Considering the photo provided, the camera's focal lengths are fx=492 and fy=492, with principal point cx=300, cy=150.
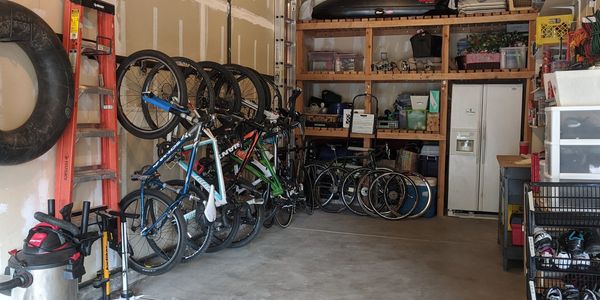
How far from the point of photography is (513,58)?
19.3 ft

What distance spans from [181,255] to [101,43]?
1595mm

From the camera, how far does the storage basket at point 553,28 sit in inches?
162

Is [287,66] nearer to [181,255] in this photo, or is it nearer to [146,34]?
[146,34]

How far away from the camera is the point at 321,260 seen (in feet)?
14.1

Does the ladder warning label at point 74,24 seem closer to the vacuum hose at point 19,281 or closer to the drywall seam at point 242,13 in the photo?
the vacuum hose at point 19,281

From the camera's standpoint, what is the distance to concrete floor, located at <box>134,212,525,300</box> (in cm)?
355

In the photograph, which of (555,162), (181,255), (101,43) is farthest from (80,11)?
(555,162)

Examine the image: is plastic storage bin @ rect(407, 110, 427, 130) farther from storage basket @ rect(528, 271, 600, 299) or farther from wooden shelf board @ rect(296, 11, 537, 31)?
storage basket @ rect(528, 271, 600, 299)

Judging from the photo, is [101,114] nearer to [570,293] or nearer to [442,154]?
[570,293]

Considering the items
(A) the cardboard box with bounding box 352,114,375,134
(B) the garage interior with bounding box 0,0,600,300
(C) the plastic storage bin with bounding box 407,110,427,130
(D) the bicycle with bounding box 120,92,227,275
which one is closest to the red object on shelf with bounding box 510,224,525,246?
(B) the garage interior with bounding box 0,0,600,300

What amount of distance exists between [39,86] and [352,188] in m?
4.01

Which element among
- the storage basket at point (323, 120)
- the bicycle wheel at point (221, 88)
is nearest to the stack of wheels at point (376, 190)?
the storage basket at point (323, 120)

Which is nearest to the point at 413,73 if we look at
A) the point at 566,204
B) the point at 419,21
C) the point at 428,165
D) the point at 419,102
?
the point at 419,102

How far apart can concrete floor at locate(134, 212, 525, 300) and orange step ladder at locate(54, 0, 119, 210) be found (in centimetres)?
90
